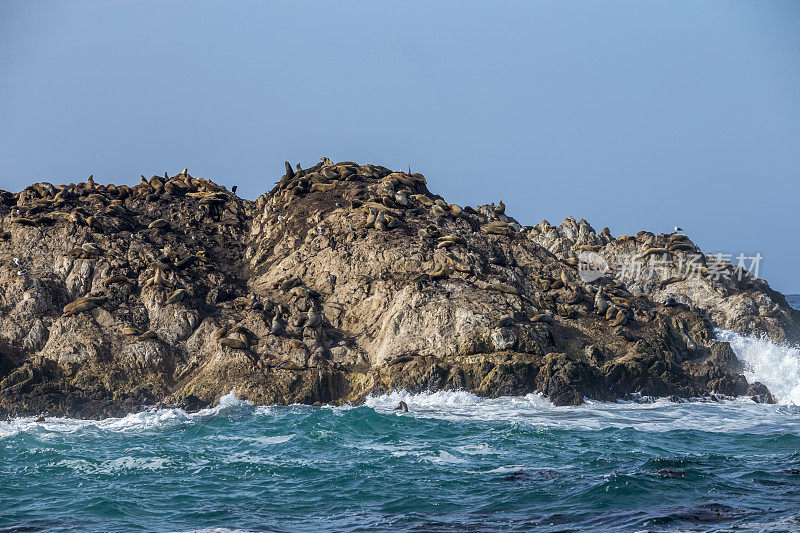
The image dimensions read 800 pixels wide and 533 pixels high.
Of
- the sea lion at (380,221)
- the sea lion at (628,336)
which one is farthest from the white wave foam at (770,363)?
the sea lion at (380,221)

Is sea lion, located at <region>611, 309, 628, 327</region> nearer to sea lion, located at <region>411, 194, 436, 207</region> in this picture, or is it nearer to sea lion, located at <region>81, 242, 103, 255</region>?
sea lion, located at <region>411, 194, 436, 207</region>

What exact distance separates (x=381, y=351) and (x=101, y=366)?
32.0ft

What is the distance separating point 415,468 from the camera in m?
21.3

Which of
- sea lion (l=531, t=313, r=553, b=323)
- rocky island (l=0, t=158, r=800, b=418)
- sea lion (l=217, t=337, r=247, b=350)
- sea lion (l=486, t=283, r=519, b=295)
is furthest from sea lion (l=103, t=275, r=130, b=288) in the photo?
sea lion (l=531, t=313, r=553, b=323)

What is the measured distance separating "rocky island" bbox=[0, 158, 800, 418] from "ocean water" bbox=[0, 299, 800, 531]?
3.74 ft

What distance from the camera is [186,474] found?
21.2m

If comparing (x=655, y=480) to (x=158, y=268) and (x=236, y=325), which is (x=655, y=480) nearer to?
(x=236, y=325)

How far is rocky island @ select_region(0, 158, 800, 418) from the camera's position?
29.3 meters

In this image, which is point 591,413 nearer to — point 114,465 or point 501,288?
point 501,288

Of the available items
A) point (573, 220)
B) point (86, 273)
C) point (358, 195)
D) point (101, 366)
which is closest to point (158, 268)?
point (86, 273)

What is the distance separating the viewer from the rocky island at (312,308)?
96.3 ft

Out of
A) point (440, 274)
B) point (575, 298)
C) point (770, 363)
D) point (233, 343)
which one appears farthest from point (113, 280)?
point (770, 363)

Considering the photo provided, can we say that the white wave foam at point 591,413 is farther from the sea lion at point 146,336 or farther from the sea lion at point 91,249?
the sea lion at point 91,249

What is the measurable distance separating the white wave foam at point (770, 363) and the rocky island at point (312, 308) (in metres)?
1.23
